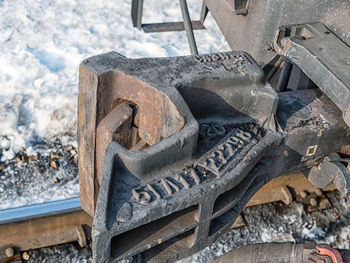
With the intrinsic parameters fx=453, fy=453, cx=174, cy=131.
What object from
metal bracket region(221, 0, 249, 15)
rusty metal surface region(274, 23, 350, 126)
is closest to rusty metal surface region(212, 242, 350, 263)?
rusty metal surface region(274, 23, 350, 126)

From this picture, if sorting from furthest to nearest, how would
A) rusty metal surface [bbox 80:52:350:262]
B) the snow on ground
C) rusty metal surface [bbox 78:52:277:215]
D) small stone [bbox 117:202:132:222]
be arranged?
the snow on ground < rusty metal surface [bbox 78:52:277:215] < rusty metal surface [bbox 80:52:350:262] < small stone [bbox 117:202:132:222]

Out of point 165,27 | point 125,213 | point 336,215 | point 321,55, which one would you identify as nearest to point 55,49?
point 165,27

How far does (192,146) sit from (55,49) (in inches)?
148

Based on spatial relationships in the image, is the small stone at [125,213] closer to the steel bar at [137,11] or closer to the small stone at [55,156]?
the small stone at [55,156]

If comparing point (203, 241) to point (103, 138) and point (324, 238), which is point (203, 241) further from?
point (324, 238)

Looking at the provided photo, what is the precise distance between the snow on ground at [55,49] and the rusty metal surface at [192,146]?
1.78 m

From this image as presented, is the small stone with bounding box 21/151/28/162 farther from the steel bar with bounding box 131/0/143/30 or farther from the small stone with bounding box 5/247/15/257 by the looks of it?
the steel bar with bounding box 131/0/143/30

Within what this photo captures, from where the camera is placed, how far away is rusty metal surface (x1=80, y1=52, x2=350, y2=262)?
176 cm

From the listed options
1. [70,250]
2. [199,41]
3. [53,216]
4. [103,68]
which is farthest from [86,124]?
[199,41]

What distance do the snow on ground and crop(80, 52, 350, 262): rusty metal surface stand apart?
1776 millimetres

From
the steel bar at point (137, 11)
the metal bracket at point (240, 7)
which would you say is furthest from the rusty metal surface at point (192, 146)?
the steel bar at point (137, 11)

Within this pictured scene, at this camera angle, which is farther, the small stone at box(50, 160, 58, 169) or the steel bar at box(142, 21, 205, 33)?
the steel bar at box(142, 21, 205, 33)

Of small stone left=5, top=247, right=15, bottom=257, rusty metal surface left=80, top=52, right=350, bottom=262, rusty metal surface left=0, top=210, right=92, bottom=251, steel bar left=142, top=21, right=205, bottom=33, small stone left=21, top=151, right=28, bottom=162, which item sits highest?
rusty metal surface left=80, top=52, right=350, bottom=262

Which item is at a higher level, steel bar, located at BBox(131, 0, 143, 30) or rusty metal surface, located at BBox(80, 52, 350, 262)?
rusty metal surface, located at BBox(80, 52, 350, 262)
